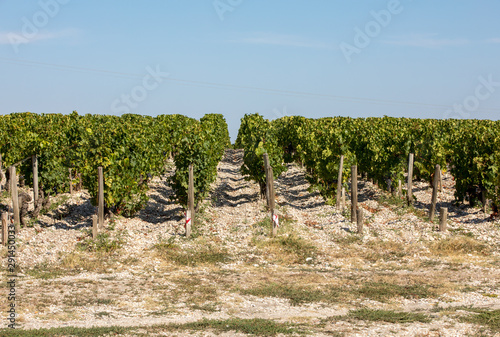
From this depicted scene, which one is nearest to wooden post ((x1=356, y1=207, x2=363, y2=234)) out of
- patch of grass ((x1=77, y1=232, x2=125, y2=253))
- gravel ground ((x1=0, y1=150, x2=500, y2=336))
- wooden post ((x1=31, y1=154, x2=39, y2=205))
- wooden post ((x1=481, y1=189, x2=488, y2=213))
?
gravel ground ((x1=0, y1=150, x2=500, y2=336))

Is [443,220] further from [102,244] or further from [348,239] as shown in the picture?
[102,244]

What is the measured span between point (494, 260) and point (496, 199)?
5580 mm

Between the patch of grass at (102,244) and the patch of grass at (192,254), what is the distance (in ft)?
4.34

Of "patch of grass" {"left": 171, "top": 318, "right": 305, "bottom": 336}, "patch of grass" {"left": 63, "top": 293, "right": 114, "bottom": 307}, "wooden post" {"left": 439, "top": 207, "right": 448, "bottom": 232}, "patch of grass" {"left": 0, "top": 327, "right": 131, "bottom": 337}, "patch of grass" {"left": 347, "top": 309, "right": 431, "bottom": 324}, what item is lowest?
"patch of grass" {"left": 347, "top": 309, "right": 431, "bottom": 324}

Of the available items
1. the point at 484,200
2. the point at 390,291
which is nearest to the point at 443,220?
the point at 484,200

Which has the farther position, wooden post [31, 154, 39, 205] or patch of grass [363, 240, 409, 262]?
wooden post [31, 154, 39, 205]

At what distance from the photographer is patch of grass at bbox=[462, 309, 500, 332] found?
1220 cm

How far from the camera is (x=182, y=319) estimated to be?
41.3 ft

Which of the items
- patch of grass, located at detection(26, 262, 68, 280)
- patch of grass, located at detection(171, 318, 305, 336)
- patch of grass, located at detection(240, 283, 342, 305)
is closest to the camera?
patch of grass, located at detection(171, 318, 305, 336)

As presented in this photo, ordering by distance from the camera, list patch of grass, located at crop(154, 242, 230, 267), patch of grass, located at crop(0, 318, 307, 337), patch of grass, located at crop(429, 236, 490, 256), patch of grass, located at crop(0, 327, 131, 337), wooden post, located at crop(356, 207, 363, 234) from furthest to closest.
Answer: wooden post, located at crop(356, 207, 363, 234) < patch of grass, located at crop(429, 236, 490, 256) < patch of grass, located at crop(154, 242, 230, 267) < patch of grass, located at crop(0, 318, 307, 337) < patch of grass, located at crop(0, 327, 131, 337)

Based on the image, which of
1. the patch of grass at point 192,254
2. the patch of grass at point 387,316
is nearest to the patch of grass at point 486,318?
the patch of grass at point 387,316

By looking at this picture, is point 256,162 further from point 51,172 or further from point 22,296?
point 22,296

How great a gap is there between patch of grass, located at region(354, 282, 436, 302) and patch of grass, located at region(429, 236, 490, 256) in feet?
14.1

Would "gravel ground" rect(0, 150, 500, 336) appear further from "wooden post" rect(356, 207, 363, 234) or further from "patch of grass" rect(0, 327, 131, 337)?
"patch of grass" rect(0, 327, 131, 337)
